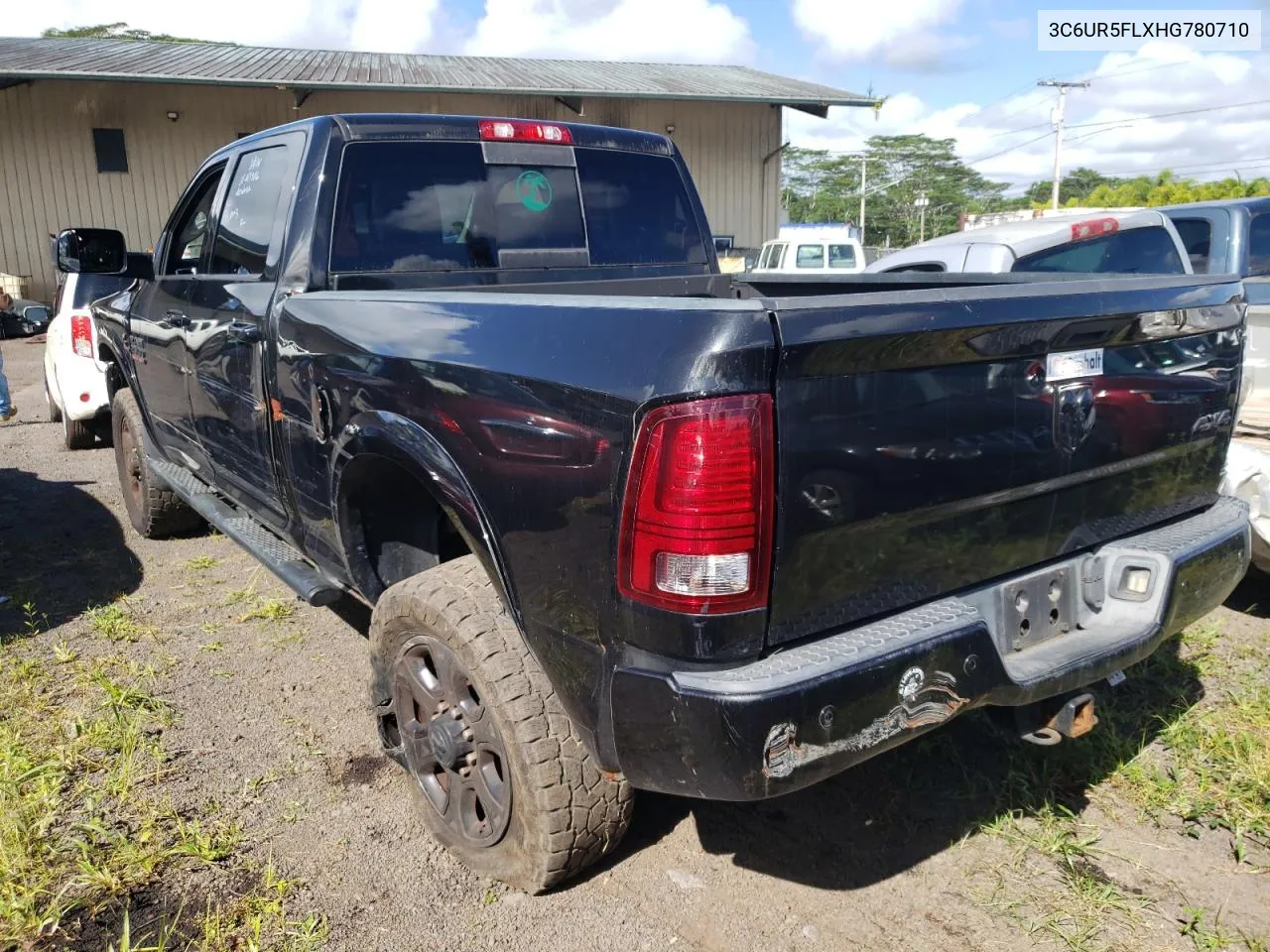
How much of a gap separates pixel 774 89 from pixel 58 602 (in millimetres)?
19144

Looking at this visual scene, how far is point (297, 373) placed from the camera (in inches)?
118

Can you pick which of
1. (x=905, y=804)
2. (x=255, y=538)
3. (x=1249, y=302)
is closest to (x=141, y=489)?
(x=255, y=538)

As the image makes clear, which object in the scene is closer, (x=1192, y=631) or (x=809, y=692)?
(x=809, y=692)

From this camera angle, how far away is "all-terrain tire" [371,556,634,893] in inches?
90.3

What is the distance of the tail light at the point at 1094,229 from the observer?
639 cm

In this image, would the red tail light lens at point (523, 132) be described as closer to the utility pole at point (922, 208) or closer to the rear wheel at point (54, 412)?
the rear wheel at point (54, 412)

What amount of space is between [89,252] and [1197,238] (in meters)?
6.70

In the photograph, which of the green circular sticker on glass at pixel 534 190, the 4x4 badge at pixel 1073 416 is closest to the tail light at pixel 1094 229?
the green circular sticker on glass at pixel 534 190

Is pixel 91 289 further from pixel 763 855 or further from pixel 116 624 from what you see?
pixel 763 855

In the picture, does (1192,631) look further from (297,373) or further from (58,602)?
(58,602)

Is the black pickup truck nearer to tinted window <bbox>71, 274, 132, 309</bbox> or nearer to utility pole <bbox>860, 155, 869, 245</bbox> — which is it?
tinted window <bbox>71, 274, 132, 309</bbox>

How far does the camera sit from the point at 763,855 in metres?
2.75

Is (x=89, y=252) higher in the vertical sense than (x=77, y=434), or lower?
higher

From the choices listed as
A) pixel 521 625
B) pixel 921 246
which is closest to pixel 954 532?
pixel 521 625
